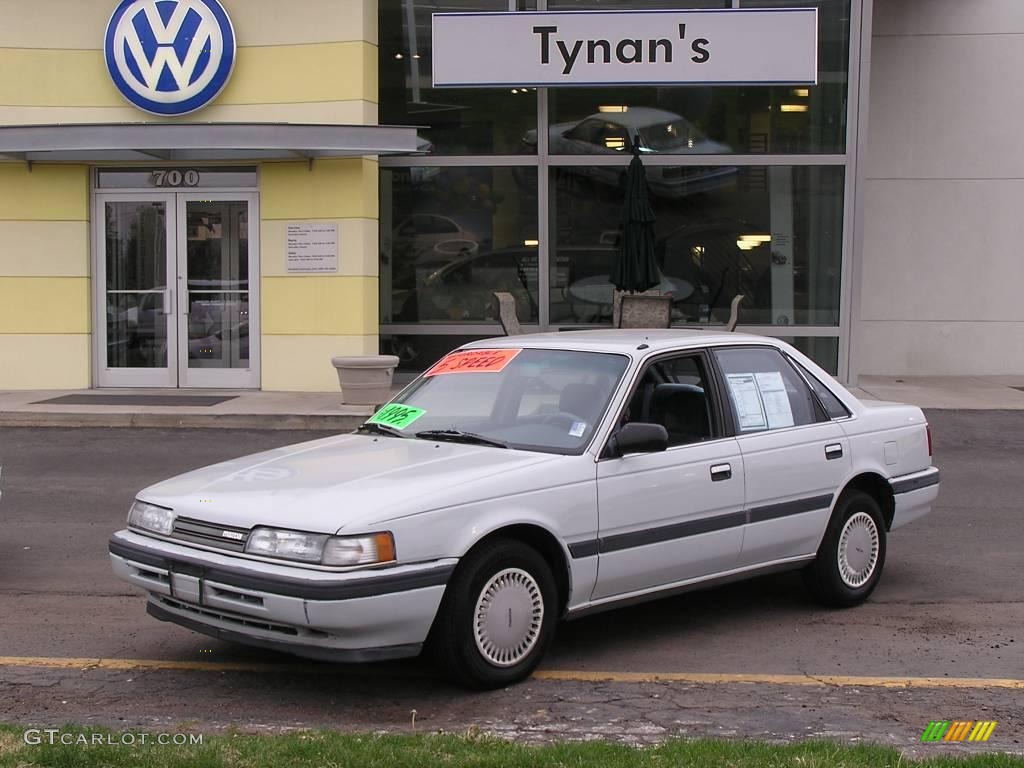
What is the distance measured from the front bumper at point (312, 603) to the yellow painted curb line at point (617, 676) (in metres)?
0.59

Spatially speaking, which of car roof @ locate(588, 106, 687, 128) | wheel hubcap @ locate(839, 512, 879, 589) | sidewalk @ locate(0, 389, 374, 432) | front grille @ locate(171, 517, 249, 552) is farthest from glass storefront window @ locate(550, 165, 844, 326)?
front grille @ locate(171, 517, 249, 552)

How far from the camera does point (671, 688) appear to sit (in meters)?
5.54

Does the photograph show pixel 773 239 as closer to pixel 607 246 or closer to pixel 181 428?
pixel 607 246

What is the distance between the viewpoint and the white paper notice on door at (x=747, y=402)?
257 inches

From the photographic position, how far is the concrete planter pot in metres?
14.6

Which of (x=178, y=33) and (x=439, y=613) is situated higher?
(x=178, y=33)

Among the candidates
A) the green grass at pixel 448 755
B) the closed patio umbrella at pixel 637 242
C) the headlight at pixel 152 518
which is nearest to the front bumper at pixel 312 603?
the headlight at pixel 152 518

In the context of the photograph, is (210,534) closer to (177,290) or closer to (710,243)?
(177,290)

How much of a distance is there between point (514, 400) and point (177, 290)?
1169cm

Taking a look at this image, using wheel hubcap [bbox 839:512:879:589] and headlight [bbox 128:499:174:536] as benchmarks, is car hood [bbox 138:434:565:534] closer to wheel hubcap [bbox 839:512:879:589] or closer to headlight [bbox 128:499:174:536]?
headlight [bbox 128:499:174:536]

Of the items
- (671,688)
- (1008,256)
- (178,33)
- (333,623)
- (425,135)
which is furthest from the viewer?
(1008,256)

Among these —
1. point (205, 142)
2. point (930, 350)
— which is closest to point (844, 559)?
point (205, 142)

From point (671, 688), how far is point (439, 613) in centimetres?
113

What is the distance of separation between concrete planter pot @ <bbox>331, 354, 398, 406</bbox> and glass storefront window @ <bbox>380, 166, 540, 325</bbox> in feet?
12.3
